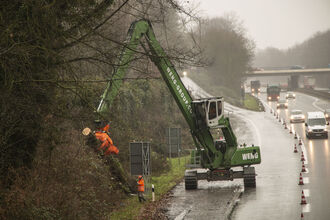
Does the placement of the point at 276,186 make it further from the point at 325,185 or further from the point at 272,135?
the point at 272,135

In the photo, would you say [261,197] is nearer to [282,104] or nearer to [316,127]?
[316,127]

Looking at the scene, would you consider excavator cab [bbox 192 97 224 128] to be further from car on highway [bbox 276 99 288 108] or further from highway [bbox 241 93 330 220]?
car on highway [bbox 276 99 288 108]

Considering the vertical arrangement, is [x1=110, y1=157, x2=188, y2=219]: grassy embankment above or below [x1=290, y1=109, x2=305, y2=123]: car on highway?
below

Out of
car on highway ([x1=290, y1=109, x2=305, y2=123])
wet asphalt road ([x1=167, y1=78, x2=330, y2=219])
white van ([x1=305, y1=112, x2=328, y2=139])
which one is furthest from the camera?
car on highway ([x1=290, y1=109, x2=305, y2=123])

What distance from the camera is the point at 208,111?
72.8 feet

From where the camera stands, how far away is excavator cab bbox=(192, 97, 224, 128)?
22.1 m

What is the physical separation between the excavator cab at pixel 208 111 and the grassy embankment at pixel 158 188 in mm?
3483

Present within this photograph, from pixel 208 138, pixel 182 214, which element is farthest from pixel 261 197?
pixel 182 214

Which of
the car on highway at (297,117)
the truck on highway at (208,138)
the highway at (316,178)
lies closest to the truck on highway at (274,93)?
the car on highway at (297,117)

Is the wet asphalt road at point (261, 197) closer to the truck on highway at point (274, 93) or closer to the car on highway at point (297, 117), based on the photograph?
the car on highway at point (297, 117)

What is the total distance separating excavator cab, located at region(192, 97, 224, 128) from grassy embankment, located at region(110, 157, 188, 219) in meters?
3.48

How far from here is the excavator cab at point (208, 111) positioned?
22.1 metres

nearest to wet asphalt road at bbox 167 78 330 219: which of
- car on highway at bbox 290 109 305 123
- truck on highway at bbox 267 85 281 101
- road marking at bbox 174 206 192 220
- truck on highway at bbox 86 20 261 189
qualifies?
road marking at bbox 174 206 192 220

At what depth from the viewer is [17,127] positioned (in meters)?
12.9
